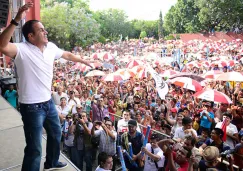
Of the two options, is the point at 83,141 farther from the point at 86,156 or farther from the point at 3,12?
the point at 3,12

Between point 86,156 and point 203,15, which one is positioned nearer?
point 86,156

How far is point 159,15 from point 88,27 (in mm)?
27948

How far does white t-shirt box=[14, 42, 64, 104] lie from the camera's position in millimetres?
2082

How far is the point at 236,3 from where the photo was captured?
36719 millimetres

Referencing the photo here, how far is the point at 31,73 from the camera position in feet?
6.91

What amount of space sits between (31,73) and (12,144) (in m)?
1.06

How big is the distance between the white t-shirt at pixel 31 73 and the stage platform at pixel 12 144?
Result: 674 mm

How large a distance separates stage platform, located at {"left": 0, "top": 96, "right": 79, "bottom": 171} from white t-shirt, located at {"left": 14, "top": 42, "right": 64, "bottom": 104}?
0.67m

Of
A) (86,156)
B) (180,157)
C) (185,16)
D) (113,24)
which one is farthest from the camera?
(113,24)

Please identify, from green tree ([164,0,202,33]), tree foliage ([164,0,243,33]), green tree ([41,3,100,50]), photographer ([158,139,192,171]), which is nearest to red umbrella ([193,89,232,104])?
photographer ([158,139,192,171])

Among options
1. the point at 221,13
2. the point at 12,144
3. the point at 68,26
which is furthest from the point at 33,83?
the point at 221,13

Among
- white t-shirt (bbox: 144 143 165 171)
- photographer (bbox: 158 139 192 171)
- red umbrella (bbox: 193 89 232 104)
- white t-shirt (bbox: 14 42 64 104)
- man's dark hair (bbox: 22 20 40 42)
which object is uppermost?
man's dark hair (bbox: 22 20 40 42)

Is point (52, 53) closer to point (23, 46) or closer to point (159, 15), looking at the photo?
point (23, 46)

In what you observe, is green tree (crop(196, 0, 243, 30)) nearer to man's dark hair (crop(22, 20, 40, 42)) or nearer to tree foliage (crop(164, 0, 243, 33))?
tree foliage (crop(164, 0, 243, 33))
